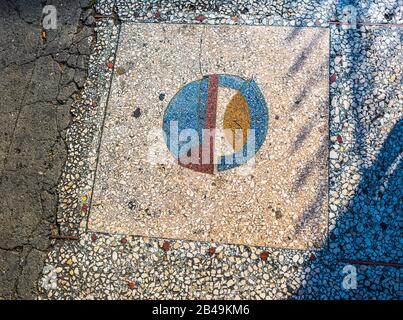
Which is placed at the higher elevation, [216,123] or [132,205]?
[216,123]

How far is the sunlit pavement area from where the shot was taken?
282cm

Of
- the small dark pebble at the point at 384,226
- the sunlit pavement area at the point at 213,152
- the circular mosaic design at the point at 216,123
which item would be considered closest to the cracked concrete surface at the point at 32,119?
the sunlit pavement area at the point at 213,152

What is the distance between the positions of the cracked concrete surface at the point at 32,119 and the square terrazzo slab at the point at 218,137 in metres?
0.43

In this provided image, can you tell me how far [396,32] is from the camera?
3465 mm

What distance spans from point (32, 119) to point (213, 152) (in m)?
1.74

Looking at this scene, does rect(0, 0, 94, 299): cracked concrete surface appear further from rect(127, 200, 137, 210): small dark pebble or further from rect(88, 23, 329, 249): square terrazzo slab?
rect(127, 200, 137, 210): small dark pebble

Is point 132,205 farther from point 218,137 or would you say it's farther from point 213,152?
point 218,137

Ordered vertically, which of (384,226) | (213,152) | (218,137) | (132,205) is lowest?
(384,226)

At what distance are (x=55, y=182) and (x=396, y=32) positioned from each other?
3.43 m

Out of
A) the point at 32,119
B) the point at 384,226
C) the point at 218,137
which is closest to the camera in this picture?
the point at 384,226

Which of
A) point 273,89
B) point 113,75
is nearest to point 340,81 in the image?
point 273,89

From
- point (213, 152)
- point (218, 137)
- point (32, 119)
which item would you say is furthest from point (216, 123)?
point (32, 119)

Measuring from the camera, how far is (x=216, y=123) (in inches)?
127
